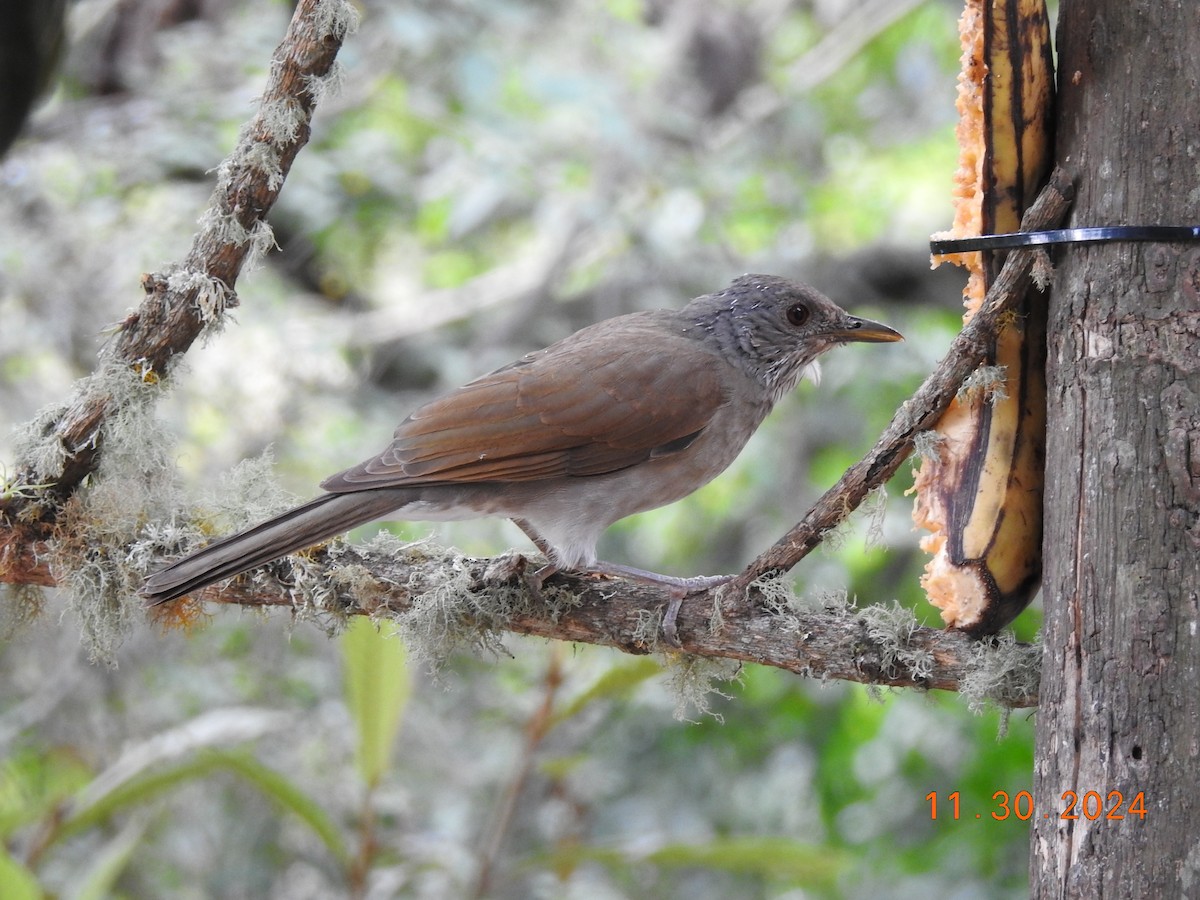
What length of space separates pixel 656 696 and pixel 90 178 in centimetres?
349

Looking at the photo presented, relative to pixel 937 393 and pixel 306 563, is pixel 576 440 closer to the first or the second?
pixel 306 563

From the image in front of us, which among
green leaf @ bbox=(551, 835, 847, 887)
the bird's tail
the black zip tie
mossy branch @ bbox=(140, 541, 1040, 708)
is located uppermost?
the black zip tie

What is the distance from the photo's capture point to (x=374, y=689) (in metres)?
3.62

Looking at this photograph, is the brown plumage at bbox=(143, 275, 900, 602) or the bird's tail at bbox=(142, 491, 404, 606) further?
the brown plumage at bbox=(143, 275, 900, 602)

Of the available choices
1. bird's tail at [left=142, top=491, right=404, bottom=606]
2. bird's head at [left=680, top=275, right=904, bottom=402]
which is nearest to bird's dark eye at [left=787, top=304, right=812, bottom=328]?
bird's head at [left=680, top=275, right=904, bottom=402]

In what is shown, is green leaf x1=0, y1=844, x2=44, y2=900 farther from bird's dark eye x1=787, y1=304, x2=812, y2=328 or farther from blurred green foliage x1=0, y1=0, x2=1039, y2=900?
bird's dark eye x1=787, y1=304, x2=812, y2=328

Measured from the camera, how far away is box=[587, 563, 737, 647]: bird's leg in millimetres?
2547

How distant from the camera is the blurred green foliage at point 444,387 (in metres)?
4.25

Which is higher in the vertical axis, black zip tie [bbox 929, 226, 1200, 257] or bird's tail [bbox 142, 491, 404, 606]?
black zip tie [bbox 929, 226, 1200, 257]

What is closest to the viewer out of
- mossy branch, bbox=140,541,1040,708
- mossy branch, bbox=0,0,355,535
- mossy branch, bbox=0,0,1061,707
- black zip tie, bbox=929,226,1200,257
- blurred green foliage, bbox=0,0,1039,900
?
black zip tie, bbox=929,226,1200,257

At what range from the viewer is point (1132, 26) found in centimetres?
203

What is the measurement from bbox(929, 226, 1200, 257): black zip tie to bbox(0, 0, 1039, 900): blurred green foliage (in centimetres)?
186

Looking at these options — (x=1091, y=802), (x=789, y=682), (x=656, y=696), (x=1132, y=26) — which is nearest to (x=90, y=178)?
(x=656, y=696)

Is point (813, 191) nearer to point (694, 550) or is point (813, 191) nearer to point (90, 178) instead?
point (694, 550)
